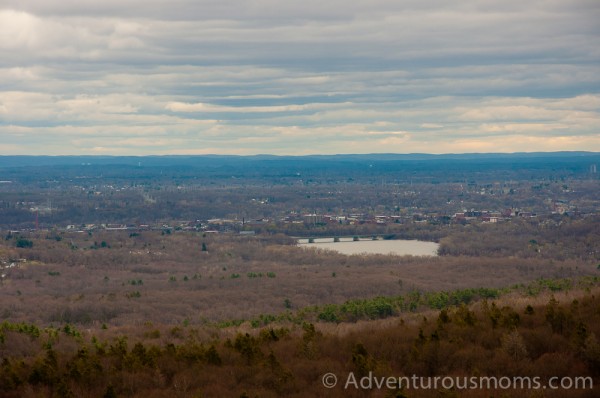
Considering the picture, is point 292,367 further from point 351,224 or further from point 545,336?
point 351,224

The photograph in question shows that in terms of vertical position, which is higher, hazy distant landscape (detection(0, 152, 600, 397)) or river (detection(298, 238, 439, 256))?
hazy distant landscape (detection(0, 152, 600, 397))

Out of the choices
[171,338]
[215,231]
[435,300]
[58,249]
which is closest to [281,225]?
[215,231]

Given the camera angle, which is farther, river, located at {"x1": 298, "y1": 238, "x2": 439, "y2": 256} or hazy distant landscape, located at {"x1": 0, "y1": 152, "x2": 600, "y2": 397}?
river, located at {"x1": 298, "y1": 238, "x2": 439, "y2": 256}

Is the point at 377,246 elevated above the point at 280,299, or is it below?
below

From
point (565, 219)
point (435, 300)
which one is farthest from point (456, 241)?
point (435, 300)

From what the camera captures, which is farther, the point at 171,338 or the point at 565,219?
the point at 565,219

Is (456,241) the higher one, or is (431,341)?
(431,341)

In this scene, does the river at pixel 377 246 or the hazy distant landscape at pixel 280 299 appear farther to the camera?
the river at pixel 377 246

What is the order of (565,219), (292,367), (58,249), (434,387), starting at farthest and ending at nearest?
(565,219) < (58,249) < (292,367) < (434,387)

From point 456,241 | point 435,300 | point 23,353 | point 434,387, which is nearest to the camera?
point 434,387

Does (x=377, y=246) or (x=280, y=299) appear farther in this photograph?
(x=377, y=246)

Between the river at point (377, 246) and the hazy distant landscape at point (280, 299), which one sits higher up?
the hazy distant landscape at point (280, 299)
